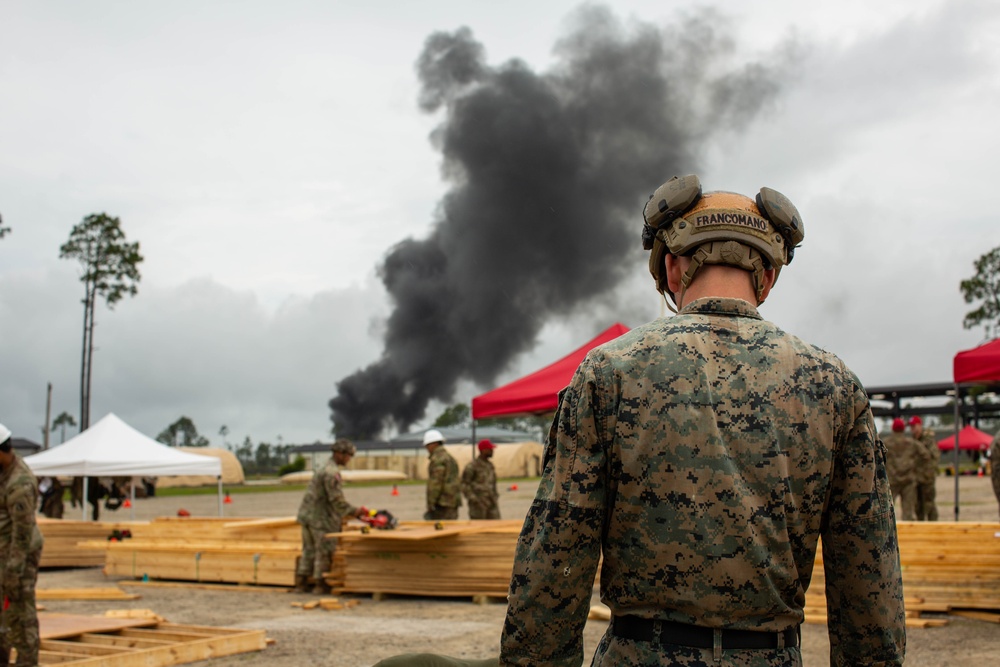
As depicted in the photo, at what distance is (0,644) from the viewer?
7352 mm

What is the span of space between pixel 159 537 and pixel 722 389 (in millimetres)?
15709

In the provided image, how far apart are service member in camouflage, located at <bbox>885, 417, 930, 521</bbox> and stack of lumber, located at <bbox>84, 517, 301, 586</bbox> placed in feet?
35.5

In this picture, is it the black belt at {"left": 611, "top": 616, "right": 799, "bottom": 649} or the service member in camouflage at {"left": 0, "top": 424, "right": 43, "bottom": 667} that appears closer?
the black belt at {"left": 611, "top": 616, "right": 799, "bottom": 649}

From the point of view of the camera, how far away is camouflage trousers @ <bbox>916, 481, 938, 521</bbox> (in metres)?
18.3

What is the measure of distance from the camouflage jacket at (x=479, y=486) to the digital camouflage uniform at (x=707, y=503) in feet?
45.0

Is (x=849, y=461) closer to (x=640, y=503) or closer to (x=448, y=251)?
(x=640, y=503)

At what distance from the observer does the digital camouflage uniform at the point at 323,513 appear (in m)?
13.4

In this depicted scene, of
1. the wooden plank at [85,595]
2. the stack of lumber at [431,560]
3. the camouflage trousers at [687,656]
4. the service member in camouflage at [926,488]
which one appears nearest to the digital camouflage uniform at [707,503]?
the camouflage trousers at [687,656]

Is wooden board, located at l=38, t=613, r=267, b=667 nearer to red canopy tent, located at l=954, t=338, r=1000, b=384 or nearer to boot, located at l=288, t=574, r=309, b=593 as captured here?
boot, located at l=288, t=574, r=309, b=593

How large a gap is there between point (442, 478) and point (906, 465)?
345 inches

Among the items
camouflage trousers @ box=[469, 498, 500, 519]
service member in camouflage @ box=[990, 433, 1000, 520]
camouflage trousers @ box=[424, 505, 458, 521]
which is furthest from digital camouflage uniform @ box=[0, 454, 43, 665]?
camouflage trousers @ box=[469, 498, 500, 519]

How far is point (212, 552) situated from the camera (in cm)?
1490

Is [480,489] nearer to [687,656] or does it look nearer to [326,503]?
[326,503]

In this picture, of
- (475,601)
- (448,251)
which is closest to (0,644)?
(475,601)
